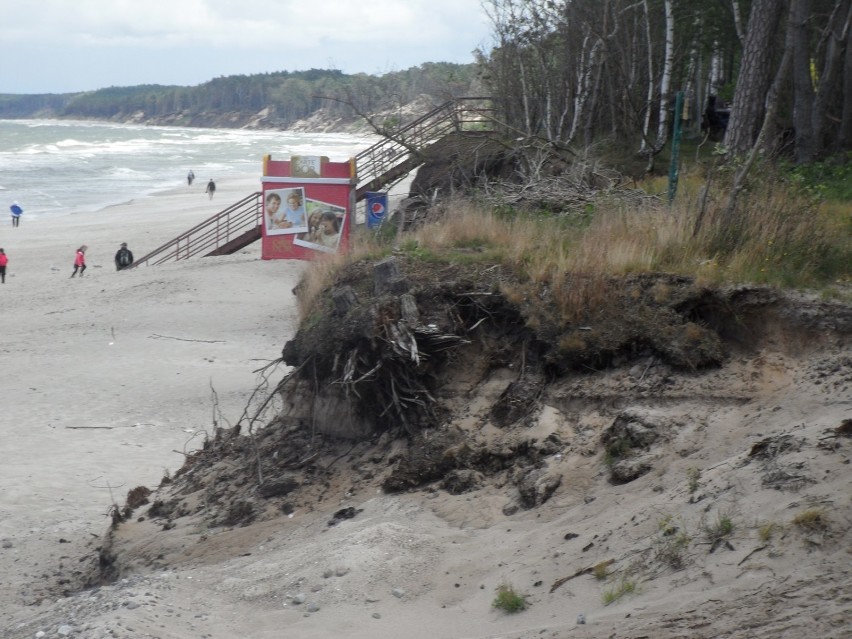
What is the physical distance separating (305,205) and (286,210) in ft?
2.17

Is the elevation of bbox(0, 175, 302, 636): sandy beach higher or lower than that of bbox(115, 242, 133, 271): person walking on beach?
lower

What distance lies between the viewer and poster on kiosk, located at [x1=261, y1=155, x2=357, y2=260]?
2764 centimetres

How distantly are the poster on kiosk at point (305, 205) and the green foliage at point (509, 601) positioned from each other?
21941 millimetres

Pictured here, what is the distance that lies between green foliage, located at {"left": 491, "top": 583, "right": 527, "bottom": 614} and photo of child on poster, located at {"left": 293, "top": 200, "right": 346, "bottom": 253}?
22.2 meters

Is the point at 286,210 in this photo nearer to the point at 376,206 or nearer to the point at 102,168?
the point at 376,206

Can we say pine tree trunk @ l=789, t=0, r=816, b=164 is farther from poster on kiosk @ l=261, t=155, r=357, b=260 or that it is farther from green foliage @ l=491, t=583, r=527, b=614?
green foliage @ l=491, t=583, r=527, b=614

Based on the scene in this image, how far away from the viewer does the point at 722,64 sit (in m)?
35.8

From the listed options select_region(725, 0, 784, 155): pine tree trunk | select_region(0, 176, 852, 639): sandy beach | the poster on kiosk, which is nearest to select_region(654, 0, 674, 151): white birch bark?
select_region(725, 0, 784, 155): pine tree trunk

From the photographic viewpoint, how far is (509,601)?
18.8 ft

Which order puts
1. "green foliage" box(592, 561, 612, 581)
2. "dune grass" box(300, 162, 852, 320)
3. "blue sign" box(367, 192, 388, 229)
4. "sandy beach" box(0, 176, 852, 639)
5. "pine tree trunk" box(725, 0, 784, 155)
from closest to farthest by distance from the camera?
"sandy beach" box(0, 176, 852, 639)
"green foliage" box(592, 561, 612, 581)
"dune grass" box(300, 162, 852, 320)
"pine tree trunk" box(725, 0, 784, 155)
"blue sign" box(367, 192, 388, 229)

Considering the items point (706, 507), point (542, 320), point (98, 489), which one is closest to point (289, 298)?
point (98, 489)

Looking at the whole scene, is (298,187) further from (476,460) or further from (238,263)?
(476,460)

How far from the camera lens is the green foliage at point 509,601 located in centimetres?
571

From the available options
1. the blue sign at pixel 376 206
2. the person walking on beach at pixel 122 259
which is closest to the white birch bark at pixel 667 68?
the blue sign at pixel 376 206
